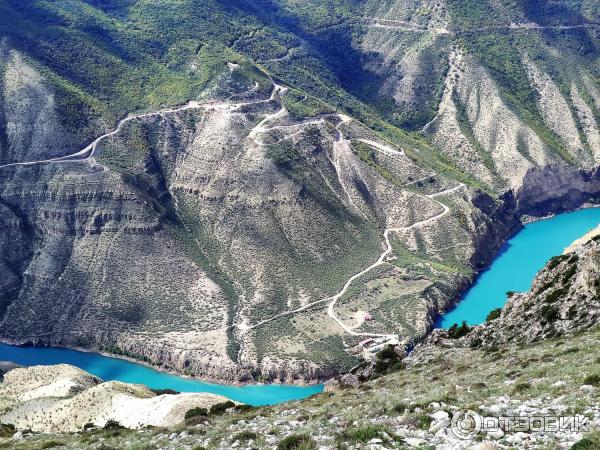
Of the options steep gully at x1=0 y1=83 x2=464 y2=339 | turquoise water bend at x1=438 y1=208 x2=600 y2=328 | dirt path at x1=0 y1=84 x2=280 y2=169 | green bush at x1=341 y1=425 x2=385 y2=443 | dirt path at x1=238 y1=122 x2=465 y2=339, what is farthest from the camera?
dirt path at x1=0 y1=84 x2=280 y2=169

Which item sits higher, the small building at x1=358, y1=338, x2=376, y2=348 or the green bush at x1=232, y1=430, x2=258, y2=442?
the green bush at x1=232, y1=430, x2=258, y2=442

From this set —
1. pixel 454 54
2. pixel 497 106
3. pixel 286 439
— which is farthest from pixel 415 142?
pixel 286 439

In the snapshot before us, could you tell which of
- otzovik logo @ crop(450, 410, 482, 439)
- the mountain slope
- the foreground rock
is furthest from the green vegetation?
the mountain slope

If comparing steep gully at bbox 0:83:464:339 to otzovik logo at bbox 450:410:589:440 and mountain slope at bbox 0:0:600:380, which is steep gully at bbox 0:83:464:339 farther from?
otzovik logo at bbox 450:410:589:440

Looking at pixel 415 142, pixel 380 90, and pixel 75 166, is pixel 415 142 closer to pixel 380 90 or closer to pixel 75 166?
pixel 380 90

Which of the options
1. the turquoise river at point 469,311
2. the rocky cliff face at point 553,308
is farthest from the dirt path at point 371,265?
the rocky cliff face at point 553,308

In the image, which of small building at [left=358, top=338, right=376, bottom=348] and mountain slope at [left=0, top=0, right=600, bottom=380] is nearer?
small building at [left=358, top=338, right=376, bottom=348]

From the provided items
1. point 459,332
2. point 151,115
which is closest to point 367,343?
point 459,332
